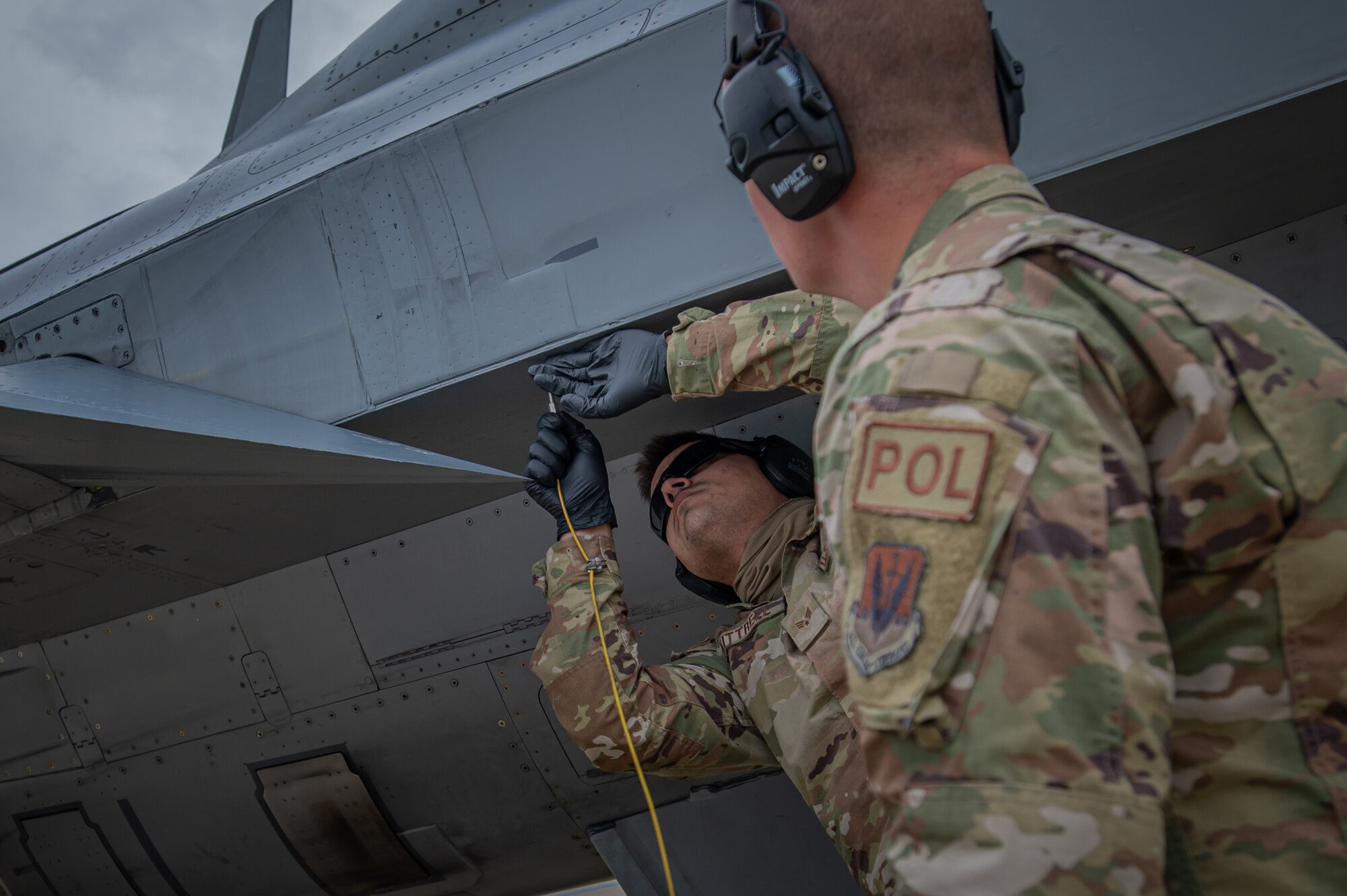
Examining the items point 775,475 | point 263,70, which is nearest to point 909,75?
point 775,475

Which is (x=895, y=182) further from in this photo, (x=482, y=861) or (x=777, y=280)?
(x=482, y=861)

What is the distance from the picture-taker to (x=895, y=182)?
1183mm

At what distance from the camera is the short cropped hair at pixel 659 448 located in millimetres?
2881

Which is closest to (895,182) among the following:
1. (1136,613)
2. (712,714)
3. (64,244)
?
(1136,613)

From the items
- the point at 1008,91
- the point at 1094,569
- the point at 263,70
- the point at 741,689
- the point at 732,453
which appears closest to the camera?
the point at 1094,569

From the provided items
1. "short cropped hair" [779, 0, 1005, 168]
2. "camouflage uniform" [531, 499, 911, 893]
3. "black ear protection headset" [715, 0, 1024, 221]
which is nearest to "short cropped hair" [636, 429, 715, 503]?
"camouflage uniform" [531, 499, 911, 893]

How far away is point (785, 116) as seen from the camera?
4.04ft

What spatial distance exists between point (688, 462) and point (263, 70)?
3635mm

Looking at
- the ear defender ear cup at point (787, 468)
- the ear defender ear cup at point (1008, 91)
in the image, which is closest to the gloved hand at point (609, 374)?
the ear defender ear cup at point (787, 468)

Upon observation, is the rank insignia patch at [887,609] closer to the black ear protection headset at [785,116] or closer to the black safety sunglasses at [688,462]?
the black ear protection headset at [785,116]

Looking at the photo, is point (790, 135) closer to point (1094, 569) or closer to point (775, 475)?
point (1094, 569)

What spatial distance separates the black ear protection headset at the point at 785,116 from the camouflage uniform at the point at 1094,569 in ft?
0.81

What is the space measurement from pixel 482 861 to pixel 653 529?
1476mm

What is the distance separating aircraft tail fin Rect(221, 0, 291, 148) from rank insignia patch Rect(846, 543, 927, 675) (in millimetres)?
4693
